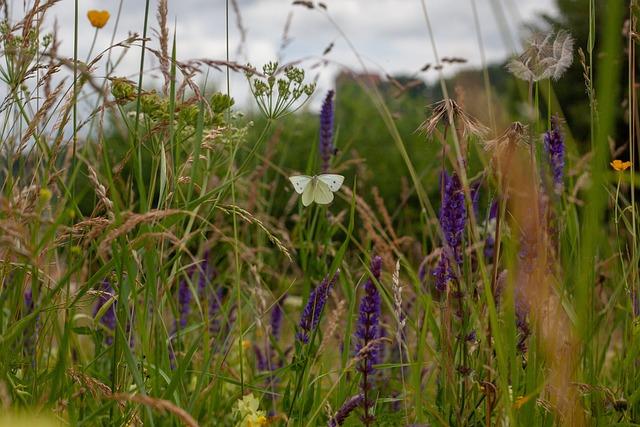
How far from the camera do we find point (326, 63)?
8.87 ft

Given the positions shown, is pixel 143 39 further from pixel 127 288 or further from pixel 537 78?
pixel 537 78

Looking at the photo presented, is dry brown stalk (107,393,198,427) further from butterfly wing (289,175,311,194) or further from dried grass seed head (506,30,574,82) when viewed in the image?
dried grass seed head (506,30,574,82)

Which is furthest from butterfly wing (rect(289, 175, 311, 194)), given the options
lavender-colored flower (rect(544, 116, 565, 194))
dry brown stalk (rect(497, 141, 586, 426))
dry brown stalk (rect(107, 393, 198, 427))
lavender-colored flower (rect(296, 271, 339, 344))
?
dry brown stalk (rect(107, 393, 198, 427))

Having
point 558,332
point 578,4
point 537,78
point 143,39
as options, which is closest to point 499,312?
point 558,332

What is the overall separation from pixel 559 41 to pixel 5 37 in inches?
47.4

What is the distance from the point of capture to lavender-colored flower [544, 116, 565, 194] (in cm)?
199

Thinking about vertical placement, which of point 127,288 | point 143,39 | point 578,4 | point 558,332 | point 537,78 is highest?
point 578,4

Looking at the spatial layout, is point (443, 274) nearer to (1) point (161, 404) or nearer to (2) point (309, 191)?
(2) point (309, 191)

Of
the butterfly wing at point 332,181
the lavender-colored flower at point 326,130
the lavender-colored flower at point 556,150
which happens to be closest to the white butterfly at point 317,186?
the butterfly wing at point 332,181

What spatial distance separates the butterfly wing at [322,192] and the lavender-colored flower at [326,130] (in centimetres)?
99

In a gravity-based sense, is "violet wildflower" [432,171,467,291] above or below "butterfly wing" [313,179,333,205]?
below

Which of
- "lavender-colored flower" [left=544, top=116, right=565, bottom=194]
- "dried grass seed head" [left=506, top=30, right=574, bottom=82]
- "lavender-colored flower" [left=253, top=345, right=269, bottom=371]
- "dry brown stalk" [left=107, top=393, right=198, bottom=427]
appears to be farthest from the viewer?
"lavender-colored flower" [left=253, top=345, right=269, bottom=371]

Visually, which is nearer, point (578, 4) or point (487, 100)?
point (487, 100)

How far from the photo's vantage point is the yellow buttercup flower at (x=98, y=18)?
2.01 m
